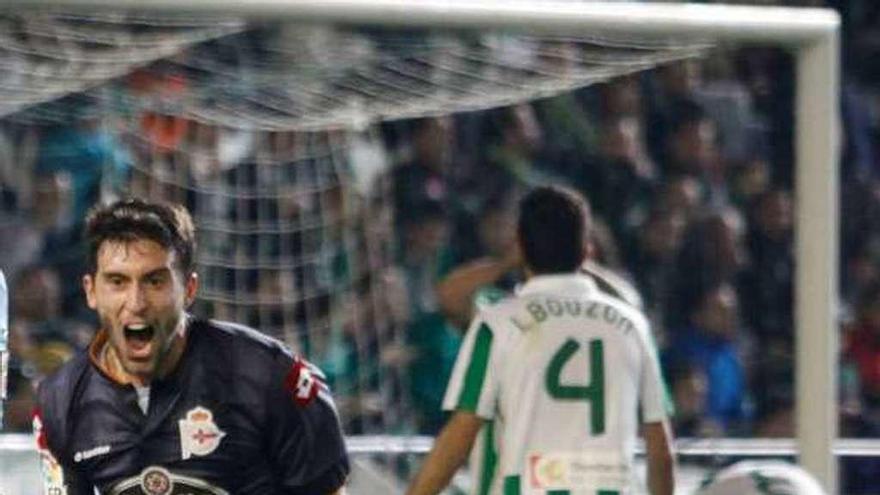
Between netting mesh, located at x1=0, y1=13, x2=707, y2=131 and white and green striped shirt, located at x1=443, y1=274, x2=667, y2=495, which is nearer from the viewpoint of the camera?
white and green striped shirt, located at x1=443, y1=274, x2=667, y2=495

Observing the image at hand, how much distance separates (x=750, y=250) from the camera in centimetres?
797

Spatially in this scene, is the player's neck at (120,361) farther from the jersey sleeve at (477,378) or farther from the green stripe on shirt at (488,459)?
the green stripe on shirt at (488,459)

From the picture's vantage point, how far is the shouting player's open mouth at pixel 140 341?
17.6 feet

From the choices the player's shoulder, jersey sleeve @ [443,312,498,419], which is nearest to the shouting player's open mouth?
jersey sleeve @ [443,312,498,419]

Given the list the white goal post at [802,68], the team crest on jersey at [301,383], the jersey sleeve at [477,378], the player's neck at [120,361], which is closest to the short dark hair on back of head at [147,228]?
the player's neck at [120,361]

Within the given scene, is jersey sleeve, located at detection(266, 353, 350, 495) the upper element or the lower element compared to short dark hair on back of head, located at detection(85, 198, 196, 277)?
lower

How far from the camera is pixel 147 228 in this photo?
5.46 m

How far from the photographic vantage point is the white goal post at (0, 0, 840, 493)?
7.22 m

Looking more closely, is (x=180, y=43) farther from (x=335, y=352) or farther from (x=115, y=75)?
(x=335, y=352)

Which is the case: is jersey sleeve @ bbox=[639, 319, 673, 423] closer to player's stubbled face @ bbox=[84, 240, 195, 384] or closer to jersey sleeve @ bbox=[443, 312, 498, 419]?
jersey sleeve @ bbox=[443, 312, 498, 419]

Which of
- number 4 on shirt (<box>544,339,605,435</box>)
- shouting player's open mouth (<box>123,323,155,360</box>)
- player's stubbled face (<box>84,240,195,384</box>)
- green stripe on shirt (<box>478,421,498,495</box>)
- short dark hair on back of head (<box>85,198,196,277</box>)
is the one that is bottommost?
green stripe on shirt (<box>478,421,498,495</box>)

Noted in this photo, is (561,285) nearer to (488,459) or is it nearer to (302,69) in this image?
(488,459)

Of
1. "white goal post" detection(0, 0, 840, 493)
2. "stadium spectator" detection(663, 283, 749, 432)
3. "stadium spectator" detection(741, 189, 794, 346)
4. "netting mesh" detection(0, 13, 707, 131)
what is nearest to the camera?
"white goal post" detection(0, 0, 840, 493)

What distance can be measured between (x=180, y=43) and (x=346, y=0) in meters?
0.51
